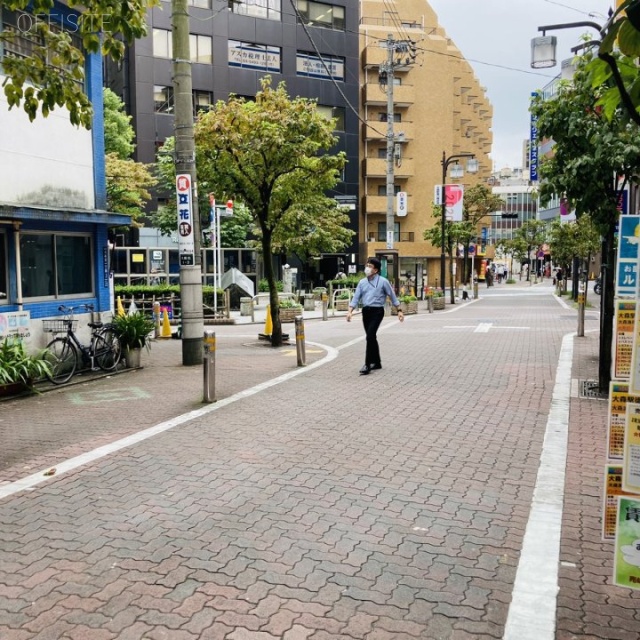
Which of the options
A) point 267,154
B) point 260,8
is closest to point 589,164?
point 267,154

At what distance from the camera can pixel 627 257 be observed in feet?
13.8

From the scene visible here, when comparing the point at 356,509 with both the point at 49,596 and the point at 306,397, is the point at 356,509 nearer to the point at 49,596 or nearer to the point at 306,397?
the point at 49,596

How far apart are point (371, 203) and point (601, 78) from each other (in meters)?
49.7

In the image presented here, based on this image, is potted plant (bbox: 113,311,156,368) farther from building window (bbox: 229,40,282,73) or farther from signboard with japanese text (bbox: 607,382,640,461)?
building window (bbox: 229,40,282,73)

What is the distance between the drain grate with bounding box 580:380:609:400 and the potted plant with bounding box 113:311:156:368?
8.03 metres

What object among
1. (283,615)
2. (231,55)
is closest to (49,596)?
(283,615)

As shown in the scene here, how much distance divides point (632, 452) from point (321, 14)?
49.6m

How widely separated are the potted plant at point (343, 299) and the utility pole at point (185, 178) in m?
18.1

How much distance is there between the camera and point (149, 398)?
9938 millimetres

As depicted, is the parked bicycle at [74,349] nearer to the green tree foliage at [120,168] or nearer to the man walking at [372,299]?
the man walking at [372,299]

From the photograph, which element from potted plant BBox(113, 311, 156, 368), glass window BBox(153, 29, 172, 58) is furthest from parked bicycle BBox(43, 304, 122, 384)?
glass window BBox(153, 29, 172, 58)

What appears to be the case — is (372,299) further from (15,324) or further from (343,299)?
(343,299)

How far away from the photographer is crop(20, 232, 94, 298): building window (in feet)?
37.5

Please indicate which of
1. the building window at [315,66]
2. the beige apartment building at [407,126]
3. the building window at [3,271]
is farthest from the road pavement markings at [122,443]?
the beige apartment building at [407,126]
